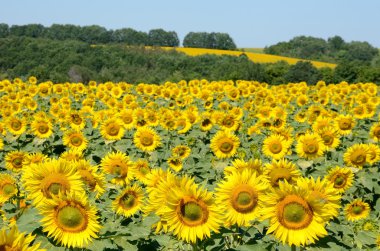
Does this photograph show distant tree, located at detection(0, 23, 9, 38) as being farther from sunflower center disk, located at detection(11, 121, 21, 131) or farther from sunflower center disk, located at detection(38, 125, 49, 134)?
sunflower center disk, located at detection(38, 125, 49, 134)

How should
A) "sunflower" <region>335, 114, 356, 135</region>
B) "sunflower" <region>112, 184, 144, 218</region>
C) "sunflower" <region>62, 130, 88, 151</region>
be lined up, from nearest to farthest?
"sunflower" <region>112, 184, 144, 218</region> → "sunflower" <region>62, 130, 88, 151</region> → "sunflower" <region>335, 114, 356, 135</region>

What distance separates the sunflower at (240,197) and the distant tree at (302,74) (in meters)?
22.6

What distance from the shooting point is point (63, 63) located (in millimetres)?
34344

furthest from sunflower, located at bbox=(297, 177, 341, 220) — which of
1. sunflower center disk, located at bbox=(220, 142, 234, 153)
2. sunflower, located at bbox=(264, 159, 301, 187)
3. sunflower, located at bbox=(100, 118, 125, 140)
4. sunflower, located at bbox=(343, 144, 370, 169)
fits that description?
sunflower, located at bbox=(100, 118, 125, 140)

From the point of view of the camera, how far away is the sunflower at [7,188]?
4.45m

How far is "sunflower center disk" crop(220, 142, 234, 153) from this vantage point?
6.68 metres

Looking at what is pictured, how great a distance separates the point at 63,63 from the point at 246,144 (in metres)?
27.0

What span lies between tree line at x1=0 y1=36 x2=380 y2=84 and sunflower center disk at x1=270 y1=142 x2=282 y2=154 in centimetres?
1778

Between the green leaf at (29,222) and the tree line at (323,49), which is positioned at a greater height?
the green leaf at (29,222)

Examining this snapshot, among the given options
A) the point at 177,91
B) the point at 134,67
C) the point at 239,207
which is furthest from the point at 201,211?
the point at 134,67

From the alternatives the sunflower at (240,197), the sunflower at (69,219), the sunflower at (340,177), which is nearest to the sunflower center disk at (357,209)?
the sunflower at (340,177)

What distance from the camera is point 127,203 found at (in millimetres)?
4406

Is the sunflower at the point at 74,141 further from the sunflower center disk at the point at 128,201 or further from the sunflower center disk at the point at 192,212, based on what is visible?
the sunflower center disk at the point at 192,212

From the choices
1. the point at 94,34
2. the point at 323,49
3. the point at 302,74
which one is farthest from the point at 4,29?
the point at 302,74
